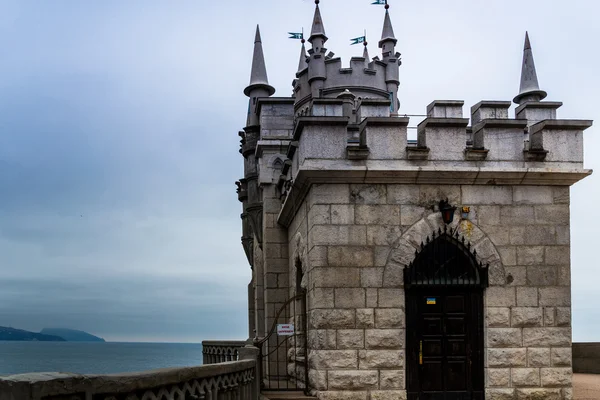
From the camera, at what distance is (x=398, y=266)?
10.2 metres

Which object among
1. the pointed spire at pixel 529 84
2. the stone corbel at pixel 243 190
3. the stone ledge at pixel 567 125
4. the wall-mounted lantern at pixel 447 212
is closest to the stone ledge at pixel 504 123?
the stone ledge at pixel 567 125

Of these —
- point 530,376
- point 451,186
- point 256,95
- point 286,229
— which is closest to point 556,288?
point 530,376

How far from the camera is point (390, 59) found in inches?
1303

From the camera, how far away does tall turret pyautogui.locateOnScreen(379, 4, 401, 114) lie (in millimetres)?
31575

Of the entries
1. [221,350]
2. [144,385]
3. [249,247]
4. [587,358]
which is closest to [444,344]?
[144,385]

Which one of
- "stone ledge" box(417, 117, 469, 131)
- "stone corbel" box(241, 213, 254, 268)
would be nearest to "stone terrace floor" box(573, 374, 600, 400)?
"stone ledge" box(417, 117, 469, 131)

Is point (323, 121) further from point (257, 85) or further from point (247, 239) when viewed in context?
point (247, 239)

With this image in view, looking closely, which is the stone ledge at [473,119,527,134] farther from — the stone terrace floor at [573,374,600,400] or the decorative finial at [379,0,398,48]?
the decorative finial at [379,0,398,48]

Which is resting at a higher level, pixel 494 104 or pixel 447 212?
pixel 494 104

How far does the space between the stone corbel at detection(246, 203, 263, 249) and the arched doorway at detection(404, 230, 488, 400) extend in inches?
254

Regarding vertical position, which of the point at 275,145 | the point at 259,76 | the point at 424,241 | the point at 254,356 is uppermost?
the point at 259,76

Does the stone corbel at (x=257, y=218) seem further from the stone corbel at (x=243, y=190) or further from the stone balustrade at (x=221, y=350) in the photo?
the stone balustrade at (x=221, y=350)

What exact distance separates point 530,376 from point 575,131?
3.64 metres

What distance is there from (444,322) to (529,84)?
1228cm
